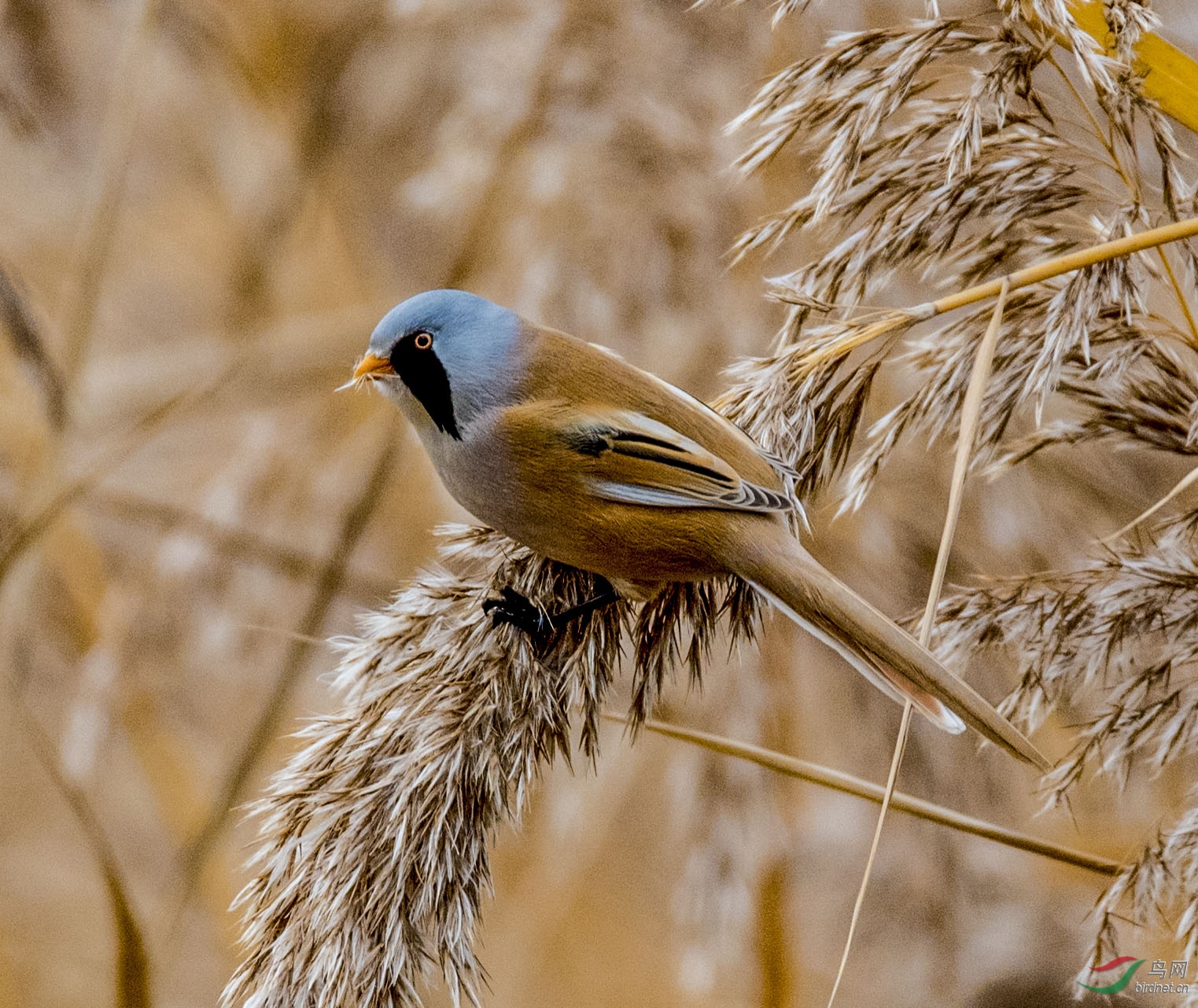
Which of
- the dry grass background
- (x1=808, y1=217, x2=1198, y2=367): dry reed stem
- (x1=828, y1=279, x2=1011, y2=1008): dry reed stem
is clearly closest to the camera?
(x1=828, y1=279, x2=1011, y2=1008): dry reed stem

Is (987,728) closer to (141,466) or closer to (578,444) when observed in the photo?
(578,444)

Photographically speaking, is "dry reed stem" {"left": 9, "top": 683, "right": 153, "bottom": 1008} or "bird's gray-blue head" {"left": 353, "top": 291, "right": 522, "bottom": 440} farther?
"bird's gray-blue head" {"left": 353, "top": 291, "right": 522, "bottom": 440}

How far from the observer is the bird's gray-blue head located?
5.06 feet

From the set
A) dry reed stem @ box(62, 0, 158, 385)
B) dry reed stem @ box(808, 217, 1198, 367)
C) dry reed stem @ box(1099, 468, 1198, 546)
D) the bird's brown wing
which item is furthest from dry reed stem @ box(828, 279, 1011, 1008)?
dry reed stem @ box(62, 0, 158, 385)

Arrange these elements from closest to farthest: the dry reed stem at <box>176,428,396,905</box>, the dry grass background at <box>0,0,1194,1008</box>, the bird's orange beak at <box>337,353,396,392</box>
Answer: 1. the bird's orange beak at <box>337,353,396,392</box>
2. the dry reed stem at <box>176,428,396,905</box>
3. the dry grass background at <box>0,0,1194,1008</box>

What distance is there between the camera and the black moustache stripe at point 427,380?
5.08ft

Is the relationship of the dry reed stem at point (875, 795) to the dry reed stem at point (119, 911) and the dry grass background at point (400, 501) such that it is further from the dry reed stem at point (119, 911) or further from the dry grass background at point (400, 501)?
the dry reed stem at point (119, 911)

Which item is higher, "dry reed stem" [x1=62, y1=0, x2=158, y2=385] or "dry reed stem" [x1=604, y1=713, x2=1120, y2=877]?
"dry reed stem" [x1=62, y1=0, x2=158, y2=385]

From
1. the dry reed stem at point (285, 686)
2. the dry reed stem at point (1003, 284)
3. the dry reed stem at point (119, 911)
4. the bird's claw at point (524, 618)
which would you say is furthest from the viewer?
the dry reed stem at point (285, 686)

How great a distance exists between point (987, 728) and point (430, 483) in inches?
65.7

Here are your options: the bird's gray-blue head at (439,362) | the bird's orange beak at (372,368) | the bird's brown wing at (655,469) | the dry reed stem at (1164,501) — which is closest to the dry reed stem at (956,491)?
the dry reed stem at (1164,501)

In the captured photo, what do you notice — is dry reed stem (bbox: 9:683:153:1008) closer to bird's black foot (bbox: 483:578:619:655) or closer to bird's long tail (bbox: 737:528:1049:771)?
bird's black foot (bbox: 483:578:619:655)

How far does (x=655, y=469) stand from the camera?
4.95 feet

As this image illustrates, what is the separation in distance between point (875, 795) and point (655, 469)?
58 centimetres
